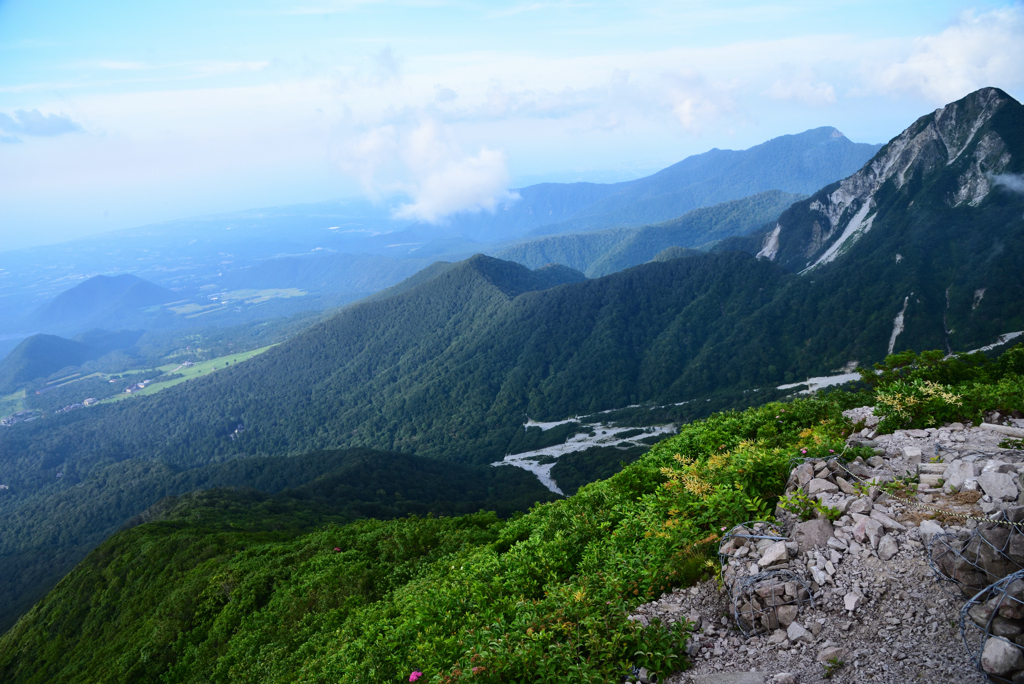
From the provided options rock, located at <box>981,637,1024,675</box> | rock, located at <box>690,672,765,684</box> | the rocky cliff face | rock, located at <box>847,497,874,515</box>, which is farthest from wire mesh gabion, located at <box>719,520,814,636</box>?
the rocky cliff face

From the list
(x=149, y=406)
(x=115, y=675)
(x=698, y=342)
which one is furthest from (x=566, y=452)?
(x=149, y=406)

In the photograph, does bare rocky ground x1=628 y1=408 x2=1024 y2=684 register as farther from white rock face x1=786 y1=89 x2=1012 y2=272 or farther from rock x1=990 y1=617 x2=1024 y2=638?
white rock face x1=786 y1=89 x2=1012 y2=272

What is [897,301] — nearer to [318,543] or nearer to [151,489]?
[318,543]

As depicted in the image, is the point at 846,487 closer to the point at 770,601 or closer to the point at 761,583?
the point at 761,583

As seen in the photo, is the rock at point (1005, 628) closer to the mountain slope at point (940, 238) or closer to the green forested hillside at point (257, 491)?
the green forested hillside at point (257, 491)

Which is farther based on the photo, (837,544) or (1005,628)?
(837,544)

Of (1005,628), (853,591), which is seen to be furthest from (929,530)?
(1005,628)

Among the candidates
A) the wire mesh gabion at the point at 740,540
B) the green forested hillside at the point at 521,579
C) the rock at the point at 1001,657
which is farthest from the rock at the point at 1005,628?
the green forested hillside at the point at 521,579
